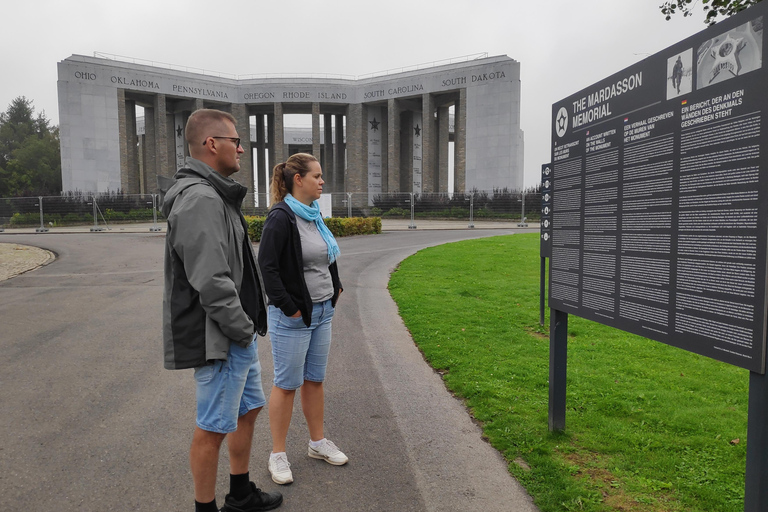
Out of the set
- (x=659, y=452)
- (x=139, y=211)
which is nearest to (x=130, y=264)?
(x=659, y=452)

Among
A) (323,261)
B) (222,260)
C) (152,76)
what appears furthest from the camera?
(152,76)

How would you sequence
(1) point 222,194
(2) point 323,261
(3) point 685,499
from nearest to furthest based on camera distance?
(1) point 222,194, (3) point 685,499, (2) point 323,261

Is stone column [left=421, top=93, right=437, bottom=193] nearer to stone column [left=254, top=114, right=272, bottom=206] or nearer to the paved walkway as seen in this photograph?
stone column [left=254, top=114, right=272, bottom=206]

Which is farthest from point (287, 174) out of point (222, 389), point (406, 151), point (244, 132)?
point (406, 151)

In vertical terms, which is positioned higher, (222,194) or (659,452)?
(222,194)

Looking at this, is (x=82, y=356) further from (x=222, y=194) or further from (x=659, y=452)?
(x=659, y=452)

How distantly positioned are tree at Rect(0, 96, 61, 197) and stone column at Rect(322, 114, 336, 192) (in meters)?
33.8

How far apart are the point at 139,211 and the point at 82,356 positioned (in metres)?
33.3

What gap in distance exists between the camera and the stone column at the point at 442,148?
171ft

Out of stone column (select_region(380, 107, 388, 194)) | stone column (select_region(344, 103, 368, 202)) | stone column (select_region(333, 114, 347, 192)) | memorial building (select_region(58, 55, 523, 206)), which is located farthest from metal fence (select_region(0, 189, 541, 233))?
stone column (select_region(333, 114, 347, 192))

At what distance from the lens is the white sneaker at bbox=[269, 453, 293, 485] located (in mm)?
3189

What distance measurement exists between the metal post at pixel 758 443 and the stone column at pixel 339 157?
181 feet

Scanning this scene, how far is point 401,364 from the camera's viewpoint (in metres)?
5.79

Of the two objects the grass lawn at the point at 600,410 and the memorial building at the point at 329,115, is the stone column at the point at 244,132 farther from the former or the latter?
the grass lawn at the point at 600,410
